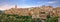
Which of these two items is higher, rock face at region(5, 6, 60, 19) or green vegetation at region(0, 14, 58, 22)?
rock face at region(5, 6, 60, 19)

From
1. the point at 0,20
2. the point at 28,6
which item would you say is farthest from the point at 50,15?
the point at 0,20

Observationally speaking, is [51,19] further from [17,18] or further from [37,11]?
[17,18]

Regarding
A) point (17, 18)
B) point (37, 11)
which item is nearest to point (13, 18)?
point (17, 18)

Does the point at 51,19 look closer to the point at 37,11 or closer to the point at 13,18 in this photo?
the point at 37,11

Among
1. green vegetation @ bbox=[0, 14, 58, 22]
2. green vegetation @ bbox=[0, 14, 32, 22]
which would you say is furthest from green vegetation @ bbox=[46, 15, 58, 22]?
green vegetation @ bbox=[0, 14, 32, 22]

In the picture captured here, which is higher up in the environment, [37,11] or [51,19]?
[37,11]

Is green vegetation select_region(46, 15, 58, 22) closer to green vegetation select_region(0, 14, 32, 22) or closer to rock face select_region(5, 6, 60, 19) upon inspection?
rock face select_region(5, 6, 60, 19)

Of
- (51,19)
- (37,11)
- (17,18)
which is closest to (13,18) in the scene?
(17,18)

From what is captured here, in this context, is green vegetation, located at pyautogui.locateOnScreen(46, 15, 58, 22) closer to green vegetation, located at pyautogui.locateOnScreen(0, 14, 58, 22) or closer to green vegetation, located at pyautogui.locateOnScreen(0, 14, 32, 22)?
green vegetation, located at pyautogui.locateOnScreen(0, 14, 58, 22)

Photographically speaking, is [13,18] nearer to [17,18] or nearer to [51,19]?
[17,18]

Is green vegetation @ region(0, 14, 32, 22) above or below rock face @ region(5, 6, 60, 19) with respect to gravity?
below
